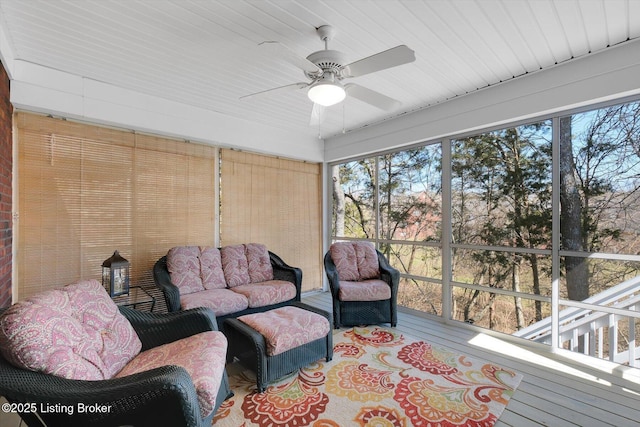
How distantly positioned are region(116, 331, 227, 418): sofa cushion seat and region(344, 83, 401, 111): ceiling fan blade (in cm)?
205

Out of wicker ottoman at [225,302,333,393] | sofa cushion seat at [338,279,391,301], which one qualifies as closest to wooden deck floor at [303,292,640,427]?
sofa cushion seat at [338,279,391,301]

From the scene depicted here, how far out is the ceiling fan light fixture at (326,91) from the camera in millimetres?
2051

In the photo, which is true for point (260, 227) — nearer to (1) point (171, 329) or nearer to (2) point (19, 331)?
(1) point (171, 329)

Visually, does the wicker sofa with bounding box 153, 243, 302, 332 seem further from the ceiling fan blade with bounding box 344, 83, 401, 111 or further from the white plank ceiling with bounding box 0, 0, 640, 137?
the ceiling fan blade with bounding box 344, 83, 401, 111

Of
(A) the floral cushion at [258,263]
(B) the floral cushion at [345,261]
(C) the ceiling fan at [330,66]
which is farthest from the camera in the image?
(B) the floral cushion at [345,261]

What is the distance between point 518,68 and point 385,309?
286 cm

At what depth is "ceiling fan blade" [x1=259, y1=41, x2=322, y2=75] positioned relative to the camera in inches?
68.3

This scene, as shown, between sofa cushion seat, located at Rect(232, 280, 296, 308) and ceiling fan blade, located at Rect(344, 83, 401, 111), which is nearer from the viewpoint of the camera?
ceiling fan blade, located at Rect(344, 83, 401, 111)

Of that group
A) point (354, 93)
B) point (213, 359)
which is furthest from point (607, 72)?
point (213, 359)

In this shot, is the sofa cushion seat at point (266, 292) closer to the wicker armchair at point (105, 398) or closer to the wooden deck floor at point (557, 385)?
the wooden deck floor at point (557, 385)

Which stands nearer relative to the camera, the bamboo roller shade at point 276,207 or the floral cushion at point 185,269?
the floral cushion at point 185,269

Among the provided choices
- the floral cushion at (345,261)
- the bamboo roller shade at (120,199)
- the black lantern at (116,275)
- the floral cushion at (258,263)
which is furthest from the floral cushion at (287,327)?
the bamboo roller shade at (120,199)

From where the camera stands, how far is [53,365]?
4.12 ft

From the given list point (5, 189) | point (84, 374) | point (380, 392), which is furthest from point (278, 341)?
point (5, 189)
